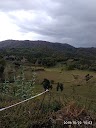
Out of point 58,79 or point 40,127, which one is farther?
point 58,79

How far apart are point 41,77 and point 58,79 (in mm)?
5441

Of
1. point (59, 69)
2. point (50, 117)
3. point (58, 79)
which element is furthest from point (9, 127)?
point (59, 69)

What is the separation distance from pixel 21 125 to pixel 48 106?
140 cm

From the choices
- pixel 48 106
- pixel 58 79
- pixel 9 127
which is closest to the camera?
pixel 9 127

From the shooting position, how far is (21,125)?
15.7 ft

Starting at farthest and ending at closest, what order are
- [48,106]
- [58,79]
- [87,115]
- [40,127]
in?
1. [58,79]
2. [48,106]
3. [87,115]
4. [40,127]

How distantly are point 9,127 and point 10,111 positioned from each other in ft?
2.61

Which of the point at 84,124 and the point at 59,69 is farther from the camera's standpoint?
the point at 59,69

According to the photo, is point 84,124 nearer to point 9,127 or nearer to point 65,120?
point 65,120

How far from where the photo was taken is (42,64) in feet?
343

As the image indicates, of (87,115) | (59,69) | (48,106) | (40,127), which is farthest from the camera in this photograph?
(59,69)

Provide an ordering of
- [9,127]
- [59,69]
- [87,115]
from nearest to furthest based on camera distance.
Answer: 1. [9,127]
2. [87,115]
3. [59,69]

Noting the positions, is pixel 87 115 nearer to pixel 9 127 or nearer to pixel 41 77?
pixel 9 127

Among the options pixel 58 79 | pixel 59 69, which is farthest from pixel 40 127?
pixel 59 69
